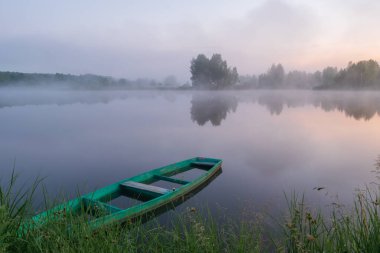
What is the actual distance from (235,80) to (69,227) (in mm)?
99601

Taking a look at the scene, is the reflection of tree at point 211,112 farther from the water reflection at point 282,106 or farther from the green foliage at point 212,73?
the green foliage at point 212,73

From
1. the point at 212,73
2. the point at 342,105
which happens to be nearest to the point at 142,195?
the point at 342,105

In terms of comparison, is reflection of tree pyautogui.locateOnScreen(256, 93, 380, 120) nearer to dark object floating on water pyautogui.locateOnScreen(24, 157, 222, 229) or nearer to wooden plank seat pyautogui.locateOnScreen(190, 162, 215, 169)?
wooden plank seat pyautogui.locateOnScreen(190, 162, 215, 169)

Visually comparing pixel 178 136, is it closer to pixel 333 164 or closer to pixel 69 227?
pixel 333 164

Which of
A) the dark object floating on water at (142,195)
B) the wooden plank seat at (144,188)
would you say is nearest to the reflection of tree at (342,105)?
the dark object floating on water at (142,195)

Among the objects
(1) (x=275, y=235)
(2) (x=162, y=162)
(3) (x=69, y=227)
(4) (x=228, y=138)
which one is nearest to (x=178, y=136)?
(4) (x=228, y=138)

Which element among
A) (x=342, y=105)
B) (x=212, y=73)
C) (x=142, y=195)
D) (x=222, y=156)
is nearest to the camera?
(x=142, y=195)

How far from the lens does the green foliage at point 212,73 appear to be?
90125 millimetres

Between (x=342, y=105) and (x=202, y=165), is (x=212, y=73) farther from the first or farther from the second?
(x=202, y=165)

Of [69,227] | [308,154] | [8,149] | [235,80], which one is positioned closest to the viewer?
[69,227]

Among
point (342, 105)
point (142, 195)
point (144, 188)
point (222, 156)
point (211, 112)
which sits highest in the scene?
point (211, 112)

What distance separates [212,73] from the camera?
9188cm

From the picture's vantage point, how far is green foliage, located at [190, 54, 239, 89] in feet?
296

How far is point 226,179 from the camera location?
976 centimetres
